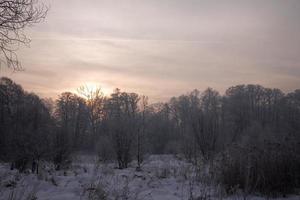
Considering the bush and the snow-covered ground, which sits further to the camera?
the bush

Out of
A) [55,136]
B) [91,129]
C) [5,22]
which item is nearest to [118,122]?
[55,136]

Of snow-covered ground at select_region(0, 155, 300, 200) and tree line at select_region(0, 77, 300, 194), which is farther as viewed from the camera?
tree line at select_region(0, 77, 300, 194)

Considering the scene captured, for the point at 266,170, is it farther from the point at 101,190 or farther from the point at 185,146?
the point at 185,146

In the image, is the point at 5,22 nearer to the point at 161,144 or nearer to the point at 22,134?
the point at 22,134

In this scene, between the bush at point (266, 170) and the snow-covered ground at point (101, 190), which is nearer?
the snow-covered ground at point (101, 190)

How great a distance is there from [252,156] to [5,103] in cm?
1739

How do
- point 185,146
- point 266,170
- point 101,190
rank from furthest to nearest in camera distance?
point 185,146 < point 266,170 < point 101,190

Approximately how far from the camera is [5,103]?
23.2 m

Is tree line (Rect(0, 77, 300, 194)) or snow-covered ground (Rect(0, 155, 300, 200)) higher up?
tree line (Rect(0, 77, 300, 194))

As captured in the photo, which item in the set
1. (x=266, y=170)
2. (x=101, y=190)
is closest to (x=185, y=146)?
(x=266, y=170)

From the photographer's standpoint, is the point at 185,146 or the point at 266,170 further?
the point at 185,146

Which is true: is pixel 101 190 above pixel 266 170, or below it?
below

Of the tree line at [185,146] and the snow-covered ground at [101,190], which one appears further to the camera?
the tree line at [185,146]

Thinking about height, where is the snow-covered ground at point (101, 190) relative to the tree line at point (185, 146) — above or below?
below
